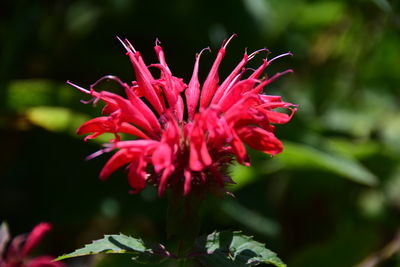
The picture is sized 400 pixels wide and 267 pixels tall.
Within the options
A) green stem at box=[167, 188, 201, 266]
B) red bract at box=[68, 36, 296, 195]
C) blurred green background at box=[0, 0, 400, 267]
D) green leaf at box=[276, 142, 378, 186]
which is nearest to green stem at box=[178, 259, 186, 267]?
green stem at box=[167, 188, 201, 266]

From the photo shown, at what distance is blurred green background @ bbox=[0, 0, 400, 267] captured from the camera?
2266 mm

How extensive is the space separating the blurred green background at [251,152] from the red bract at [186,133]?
2.72ft

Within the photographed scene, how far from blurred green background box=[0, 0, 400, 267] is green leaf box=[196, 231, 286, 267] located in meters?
0.81

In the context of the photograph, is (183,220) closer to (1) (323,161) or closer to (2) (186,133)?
(2) (186,133)

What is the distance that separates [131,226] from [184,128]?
1.27 m

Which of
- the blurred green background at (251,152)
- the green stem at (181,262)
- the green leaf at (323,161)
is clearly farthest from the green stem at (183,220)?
the green leaf at (323,161)

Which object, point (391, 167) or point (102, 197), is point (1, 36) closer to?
point (102, 197)

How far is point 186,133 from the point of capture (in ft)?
3.87

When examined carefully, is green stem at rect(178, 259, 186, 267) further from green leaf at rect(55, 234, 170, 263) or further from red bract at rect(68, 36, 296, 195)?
red bract at rect(68, 36, 296, 195)

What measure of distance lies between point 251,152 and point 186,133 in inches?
43.9

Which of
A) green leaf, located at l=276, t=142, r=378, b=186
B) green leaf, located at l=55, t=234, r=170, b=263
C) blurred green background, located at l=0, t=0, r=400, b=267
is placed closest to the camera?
green leaf, located at l=55, t=234, r=170, b=263

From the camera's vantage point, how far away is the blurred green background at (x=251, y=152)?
227 centimetres

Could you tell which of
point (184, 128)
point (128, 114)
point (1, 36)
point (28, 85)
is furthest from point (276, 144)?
point (1, 36)

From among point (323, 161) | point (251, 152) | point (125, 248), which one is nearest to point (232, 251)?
point (125, 248)
